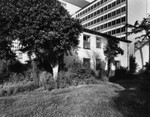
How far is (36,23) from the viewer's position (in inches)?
273

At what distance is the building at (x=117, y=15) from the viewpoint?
2555cm

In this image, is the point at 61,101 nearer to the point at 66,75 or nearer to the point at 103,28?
the point at 66,75

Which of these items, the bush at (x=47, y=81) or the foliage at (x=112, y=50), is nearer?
the bush at (x=47, y=81)

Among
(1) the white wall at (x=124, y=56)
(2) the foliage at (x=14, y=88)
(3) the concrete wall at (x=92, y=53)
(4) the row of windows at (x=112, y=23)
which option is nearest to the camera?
(2) the foliage at (x=14, y=88)

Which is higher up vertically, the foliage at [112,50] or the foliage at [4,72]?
the foliage at [112,50]

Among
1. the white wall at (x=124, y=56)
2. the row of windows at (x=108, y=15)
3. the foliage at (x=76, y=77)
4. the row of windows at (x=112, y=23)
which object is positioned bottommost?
the foliage at (x=76, y=77)

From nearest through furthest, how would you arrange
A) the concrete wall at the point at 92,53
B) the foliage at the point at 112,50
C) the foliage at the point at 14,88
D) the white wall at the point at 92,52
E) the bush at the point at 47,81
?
the foliage at the point at 14,88 → the bush at the point at 47,81 → the concrete wall at the point at 92,53 → the white wall at the point at 92,52 → the foliage at the point at 112,50

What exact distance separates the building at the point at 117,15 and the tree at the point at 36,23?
17.8 m

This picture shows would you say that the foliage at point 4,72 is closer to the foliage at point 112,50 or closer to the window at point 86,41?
the window at point 86,41

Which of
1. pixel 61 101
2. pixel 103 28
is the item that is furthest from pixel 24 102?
pixel 103 28

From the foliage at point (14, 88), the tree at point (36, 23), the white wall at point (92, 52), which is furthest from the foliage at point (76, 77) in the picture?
the white wall at point (92, 52)

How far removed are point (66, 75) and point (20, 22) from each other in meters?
4.71

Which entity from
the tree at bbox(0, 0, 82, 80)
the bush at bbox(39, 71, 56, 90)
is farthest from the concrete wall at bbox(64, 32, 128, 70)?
the tree at bbox(0, 0, 82, 80)

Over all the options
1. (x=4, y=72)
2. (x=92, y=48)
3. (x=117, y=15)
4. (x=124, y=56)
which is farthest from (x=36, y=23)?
(x=117, y=15)
